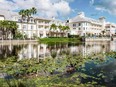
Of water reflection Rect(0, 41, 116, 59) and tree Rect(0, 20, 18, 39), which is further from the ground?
tree Rect(0, 20, 18, 39)

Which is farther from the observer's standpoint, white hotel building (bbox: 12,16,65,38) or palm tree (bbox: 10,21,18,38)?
white hotel building (bbox: 12,16,65,38)

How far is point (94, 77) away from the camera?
18578 mm

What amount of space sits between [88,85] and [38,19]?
85.1 metres

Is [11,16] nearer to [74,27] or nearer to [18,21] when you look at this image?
[18,21]

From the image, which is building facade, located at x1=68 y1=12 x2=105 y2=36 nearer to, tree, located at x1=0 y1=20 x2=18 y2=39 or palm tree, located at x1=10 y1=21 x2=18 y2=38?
palm tree, located at x1=10 y1=21 x2=18 y2=38

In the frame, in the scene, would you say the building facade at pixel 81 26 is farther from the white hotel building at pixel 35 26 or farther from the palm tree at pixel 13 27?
the palm tree at pixel 13 27

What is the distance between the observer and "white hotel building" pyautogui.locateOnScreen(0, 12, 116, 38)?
299 ft

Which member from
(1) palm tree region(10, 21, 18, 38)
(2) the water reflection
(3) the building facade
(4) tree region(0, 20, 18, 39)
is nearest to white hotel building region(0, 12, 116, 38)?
(3) the building facade

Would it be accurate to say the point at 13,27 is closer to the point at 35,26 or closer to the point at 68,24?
the point at 35,26

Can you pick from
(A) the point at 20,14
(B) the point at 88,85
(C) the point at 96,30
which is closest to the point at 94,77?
(B) the point at 88,85

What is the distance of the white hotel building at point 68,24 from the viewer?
299 feet

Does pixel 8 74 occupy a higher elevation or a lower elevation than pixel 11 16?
lower

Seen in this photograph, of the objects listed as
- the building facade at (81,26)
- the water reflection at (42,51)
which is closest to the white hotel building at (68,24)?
the building facade at (81,26)

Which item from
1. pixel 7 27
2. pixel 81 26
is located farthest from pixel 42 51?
pixel 81 26
